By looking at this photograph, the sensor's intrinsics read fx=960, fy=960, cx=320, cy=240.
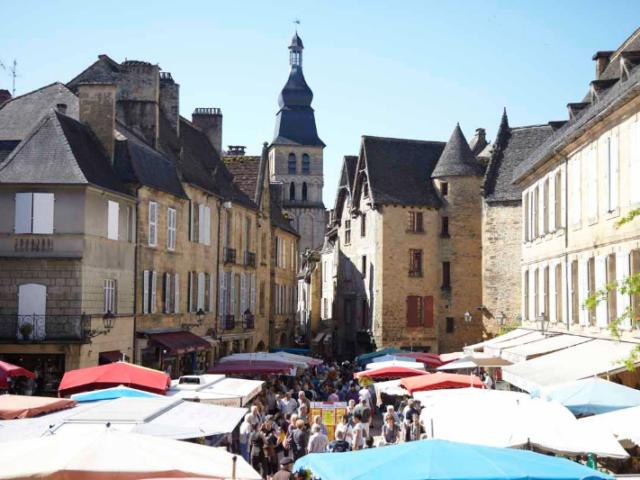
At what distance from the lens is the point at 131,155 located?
27.5 meters

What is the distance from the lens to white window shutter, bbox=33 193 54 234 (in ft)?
78.9

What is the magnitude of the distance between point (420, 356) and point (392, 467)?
22.9 metres

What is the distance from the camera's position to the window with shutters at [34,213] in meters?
24.0

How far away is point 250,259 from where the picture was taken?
133 feet

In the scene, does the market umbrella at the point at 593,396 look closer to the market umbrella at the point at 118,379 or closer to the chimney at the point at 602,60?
the market umbrella at the point at 118,379

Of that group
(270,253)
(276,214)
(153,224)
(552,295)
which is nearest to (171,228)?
(153,224)

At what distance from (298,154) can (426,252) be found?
55.4m

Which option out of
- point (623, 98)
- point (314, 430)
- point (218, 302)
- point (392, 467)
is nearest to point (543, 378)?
point (314, 430)

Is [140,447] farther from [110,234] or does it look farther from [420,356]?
[420,356]

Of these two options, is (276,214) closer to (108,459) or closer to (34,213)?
(34,213)

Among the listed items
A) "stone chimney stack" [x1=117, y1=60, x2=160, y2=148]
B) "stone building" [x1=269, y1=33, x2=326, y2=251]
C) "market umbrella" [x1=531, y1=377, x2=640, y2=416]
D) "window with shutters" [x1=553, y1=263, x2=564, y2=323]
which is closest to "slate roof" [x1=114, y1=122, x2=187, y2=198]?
"stone chimney stack" [x1=117, y1=60, x2=160, y2=148]

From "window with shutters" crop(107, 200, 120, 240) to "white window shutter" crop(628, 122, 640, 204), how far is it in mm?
13608

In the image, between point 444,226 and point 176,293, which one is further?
point 444,226

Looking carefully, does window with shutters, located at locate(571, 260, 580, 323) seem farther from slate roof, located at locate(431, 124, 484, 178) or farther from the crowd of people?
slate roof, located at locate(431, 124, 484, 178)
